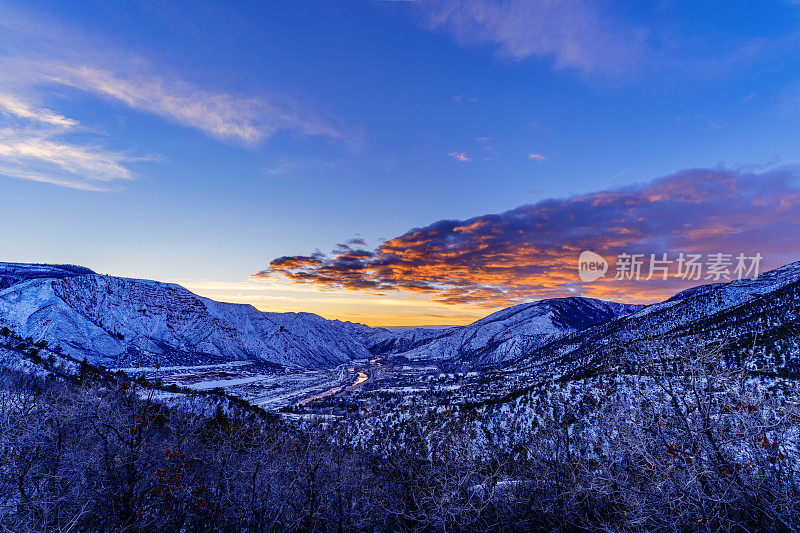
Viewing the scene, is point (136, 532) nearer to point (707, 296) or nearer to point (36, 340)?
point (36, 340)

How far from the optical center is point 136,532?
1911 centimetres

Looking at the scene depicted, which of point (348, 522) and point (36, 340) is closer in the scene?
point (348, 522)

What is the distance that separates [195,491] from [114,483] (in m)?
8.25

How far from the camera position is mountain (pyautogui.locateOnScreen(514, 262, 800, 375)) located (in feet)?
58.7

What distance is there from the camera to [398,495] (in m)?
31.1

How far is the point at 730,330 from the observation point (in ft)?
372

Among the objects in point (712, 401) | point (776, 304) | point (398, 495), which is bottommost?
point (398, 495)

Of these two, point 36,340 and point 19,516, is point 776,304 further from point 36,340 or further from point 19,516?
point 36,340

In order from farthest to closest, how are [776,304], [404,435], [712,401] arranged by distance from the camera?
[776,304] → [404,435] → [712,401]

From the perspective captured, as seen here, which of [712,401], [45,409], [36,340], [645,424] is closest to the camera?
Result: [712,401]

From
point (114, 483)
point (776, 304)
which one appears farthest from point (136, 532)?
point (776, 304)

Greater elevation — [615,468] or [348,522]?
[615,468]

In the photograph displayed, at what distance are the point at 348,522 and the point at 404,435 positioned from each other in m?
63.2

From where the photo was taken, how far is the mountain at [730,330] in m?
17.9
